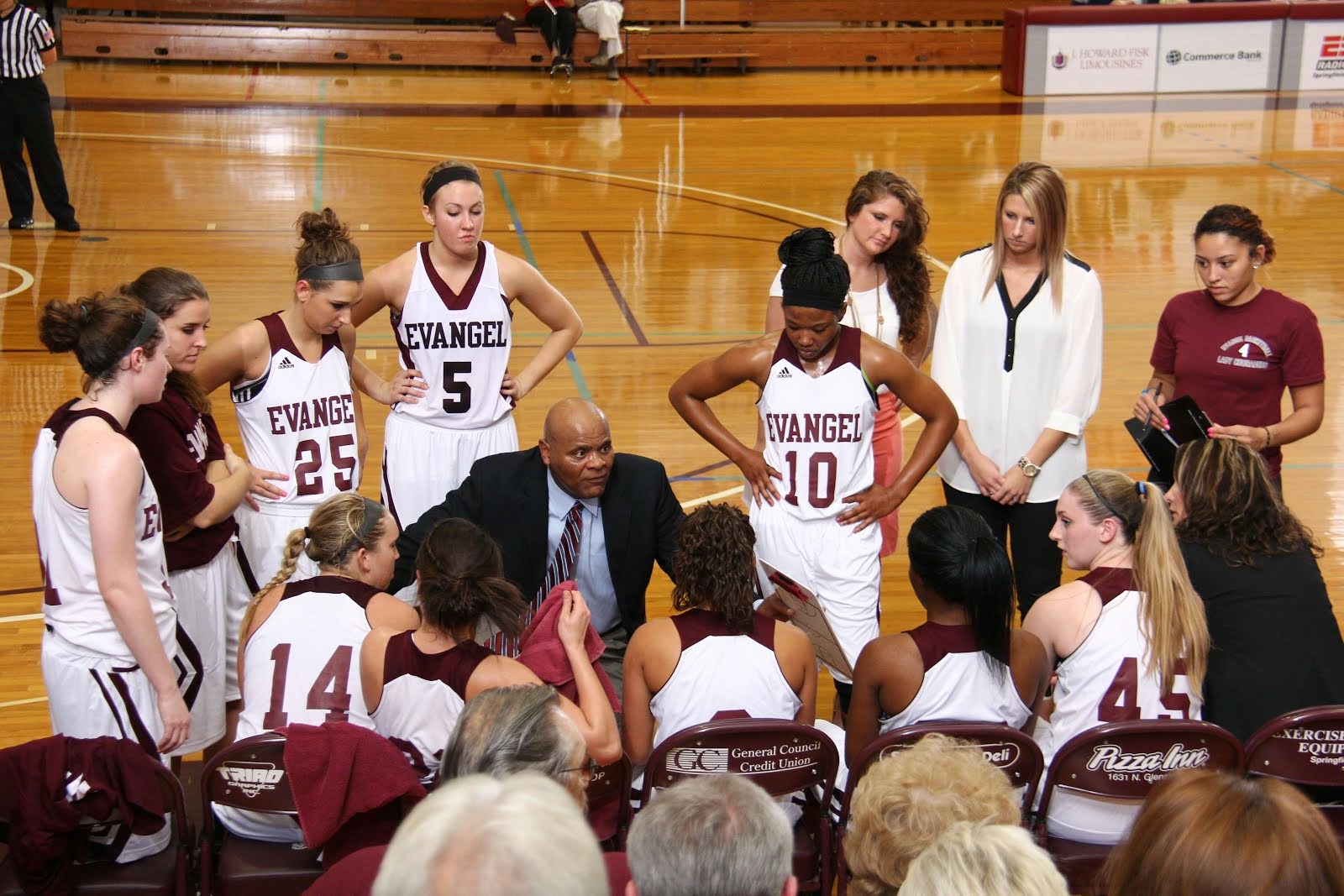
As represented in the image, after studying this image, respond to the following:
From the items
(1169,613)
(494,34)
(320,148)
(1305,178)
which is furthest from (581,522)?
(494,34)

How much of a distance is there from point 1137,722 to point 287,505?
8.79ft

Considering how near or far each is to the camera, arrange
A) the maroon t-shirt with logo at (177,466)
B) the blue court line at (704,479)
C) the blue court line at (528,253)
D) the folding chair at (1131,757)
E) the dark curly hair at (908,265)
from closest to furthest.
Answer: the folding chair at (1131,757) < the maroon t-shirt with logo at (177,466) < the dark curly hair at (908,265) < the blue court line at (704,479) < the blue court line at (528,253)

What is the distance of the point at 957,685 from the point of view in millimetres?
3363

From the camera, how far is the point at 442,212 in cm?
473

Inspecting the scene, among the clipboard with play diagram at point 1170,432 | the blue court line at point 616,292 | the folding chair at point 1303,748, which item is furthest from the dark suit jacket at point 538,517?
the blue court line at point 616,292

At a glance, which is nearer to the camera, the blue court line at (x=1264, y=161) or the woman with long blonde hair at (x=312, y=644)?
the woman with long blonde hair at (x=312, y=644)

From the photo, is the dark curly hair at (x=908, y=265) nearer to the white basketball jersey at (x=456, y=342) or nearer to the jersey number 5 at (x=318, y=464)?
the white basketball jersey at (x=456, y=342)

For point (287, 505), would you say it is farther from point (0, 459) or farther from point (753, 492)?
point (0, 459)

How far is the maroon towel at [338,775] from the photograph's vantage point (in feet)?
9.68

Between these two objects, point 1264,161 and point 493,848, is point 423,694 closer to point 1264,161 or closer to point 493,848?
point 493,848

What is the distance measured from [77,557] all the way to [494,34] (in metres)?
A: 17.4

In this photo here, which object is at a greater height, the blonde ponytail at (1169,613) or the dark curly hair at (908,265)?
the dark curly hair at (908,265)

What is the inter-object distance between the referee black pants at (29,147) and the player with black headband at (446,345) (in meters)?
7.19

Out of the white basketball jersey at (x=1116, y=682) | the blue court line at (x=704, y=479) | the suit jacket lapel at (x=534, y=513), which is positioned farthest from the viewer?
the blue court line at (x=704, y=479)
